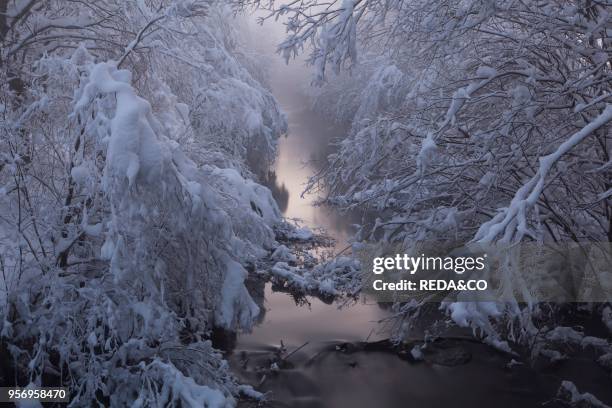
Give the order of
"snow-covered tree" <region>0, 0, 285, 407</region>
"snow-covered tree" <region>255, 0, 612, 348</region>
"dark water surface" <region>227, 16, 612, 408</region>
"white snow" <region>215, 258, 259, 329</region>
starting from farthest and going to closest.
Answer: "dark water surface" <region>227, 16, 612, 408</region> < "snow-covered tree" <region>255, 0, 612, 348</region> < "white snow" <region>215, 258, 259, 329</region> < "snow-covered tree" <region>0, 0, 285, 407</region>

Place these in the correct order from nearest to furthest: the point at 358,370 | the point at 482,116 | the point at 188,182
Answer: the point at 188,182
the point at 482,116
the point at 358,370

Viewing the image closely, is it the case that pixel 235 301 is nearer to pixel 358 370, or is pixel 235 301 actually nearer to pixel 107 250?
pixel 107 250

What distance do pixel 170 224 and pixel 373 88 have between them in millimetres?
16696

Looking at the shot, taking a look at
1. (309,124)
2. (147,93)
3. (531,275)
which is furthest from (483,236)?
(309,124)

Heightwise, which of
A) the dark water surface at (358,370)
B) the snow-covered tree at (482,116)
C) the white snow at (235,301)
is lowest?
the dark water surface at (358,370)

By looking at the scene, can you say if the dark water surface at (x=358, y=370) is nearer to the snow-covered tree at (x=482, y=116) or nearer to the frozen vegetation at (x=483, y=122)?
the frozen vegetation at (x=483, y=122)

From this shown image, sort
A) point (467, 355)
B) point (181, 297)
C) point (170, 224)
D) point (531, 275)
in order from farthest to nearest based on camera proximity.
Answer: point (467, 355)
point (531, 275)
point (181, 297)
point (170, 224)

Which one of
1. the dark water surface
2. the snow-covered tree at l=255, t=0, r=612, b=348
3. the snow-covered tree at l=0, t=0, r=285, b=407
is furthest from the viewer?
the dark water surface

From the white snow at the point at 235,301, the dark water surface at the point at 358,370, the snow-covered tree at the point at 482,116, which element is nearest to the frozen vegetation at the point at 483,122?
the snow-covered tree at the point at 482,116

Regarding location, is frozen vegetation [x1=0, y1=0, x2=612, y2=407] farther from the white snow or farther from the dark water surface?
the dark water surface

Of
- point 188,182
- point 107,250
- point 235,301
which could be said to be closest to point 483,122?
point 235,301

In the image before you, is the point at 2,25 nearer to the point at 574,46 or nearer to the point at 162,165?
the point at 162,165

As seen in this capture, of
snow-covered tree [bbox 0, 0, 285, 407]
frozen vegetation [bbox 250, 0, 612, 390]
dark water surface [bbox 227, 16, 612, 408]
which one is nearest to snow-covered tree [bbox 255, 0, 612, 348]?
frozen vegetation [bbox 250, 0, 612, 390]

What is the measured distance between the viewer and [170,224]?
420 centimetres
